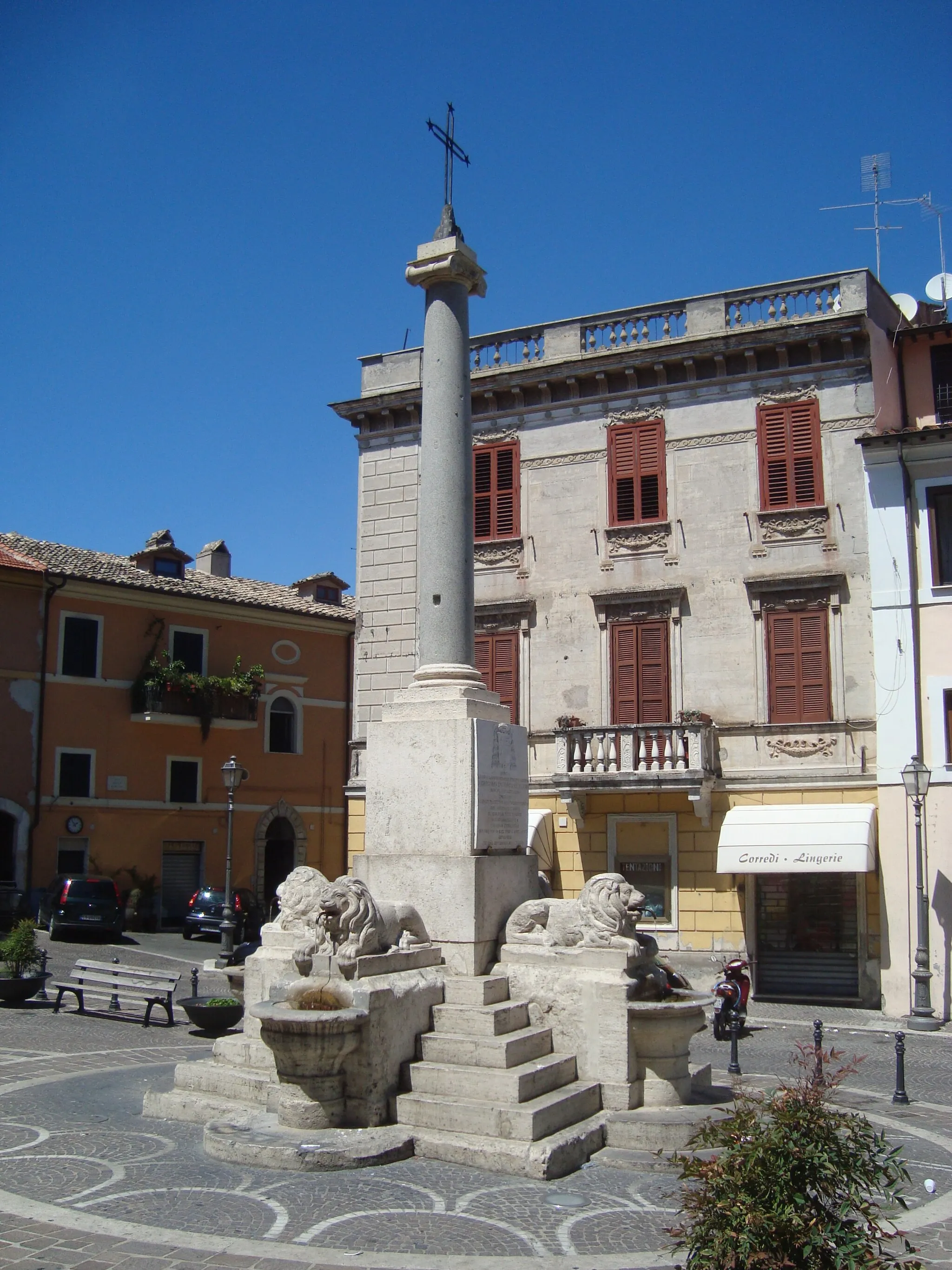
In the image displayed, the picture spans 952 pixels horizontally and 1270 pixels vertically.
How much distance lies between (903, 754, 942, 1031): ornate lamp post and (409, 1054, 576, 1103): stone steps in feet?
37.8

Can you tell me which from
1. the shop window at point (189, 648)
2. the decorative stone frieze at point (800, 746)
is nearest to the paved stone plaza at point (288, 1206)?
the decorative stone frieze at point (800, 746)

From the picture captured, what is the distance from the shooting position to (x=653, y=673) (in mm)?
23719

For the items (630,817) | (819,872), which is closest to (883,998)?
(819,872)

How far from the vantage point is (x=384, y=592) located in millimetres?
26375

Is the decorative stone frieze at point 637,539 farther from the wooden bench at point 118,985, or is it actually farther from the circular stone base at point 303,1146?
the circular stone base at point 303,1146

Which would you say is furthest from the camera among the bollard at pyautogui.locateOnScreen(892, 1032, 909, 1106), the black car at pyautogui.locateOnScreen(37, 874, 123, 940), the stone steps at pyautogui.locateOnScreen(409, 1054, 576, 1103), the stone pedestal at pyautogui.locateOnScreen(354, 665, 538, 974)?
the black car at pyautogui.locateOnScreen(37, 874, 123, 940)

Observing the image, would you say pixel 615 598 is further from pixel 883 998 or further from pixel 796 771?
pixel 883 998

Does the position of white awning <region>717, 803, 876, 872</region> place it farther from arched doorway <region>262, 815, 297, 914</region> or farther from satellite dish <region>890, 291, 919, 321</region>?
arched doorway <region>262, 815, 297, 914</region>

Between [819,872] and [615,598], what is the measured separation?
6.59 m

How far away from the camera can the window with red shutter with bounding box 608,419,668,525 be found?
24391 millimetres

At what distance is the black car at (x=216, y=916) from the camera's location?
3033 cm

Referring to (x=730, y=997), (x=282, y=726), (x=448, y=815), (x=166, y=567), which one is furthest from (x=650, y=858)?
(x=166, y=567)

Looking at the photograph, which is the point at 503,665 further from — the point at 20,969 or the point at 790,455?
the point at 20,969

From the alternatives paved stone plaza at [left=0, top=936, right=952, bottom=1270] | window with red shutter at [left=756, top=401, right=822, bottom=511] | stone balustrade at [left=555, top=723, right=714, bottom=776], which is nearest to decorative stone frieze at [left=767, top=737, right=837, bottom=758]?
stone balustrade at [left=555, top=723, right=714, bottom=776]
